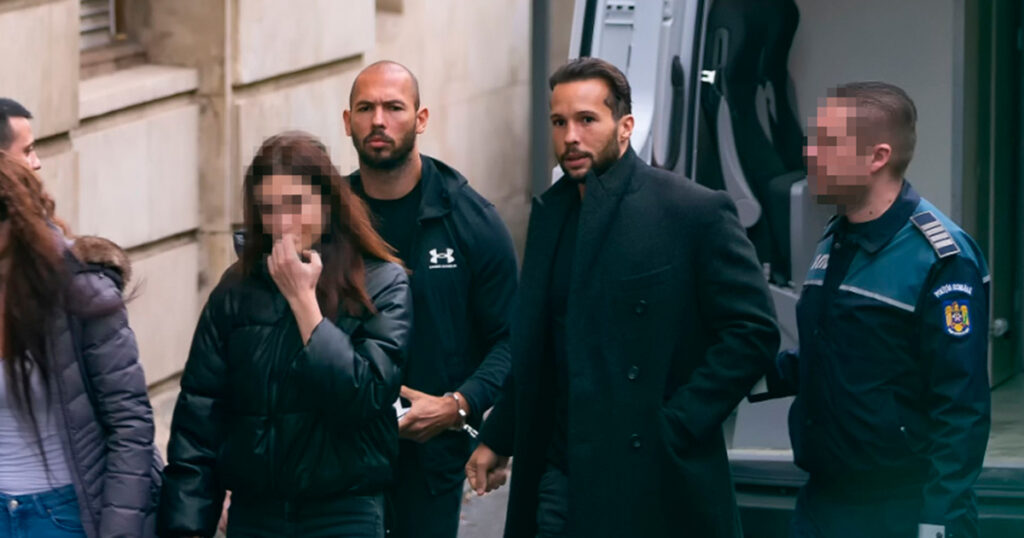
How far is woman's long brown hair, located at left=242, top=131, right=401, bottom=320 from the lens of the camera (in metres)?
4.30

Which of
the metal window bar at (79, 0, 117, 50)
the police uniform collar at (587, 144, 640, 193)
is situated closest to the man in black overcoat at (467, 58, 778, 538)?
the police uniform collar at (587, 144, 640, 193)

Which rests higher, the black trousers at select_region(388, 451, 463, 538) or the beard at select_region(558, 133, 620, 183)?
the beard at select_region(558, 133, 620, 183)

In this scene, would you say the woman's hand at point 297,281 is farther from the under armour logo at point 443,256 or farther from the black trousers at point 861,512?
the black trousers at point 861,512

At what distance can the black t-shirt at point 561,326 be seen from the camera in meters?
4.57

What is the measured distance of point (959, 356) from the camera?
4156 mm

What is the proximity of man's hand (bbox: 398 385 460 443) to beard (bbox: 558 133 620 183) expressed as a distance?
798 mm

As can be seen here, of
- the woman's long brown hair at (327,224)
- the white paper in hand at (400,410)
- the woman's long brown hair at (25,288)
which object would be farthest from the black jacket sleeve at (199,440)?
the white paper in hand at (400,410)

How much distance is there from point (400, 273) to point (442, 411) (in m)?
0.61

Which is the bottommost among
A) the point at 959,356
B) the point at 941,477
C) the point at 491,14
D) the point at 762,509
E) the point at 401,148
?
the point at 762,509

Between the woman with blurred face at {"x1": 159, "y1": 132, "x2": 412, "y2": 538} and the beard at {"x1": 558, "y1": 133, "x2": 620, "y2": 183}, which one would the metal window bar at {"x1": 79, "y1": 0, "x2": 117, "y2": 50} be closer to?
the woman with blurred face at {"x1": 159, "y1": 132, "x2": 412, "y2": 538}

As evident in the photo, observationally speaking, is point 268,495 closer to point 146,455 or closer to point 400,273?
point 146,455

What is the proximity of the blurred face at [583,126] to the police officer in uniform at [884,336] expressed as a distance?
1.57 feet

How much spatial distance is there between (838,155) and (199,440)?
158 cm

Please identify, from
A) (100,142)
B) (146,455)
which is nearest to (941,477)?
(146,455)
